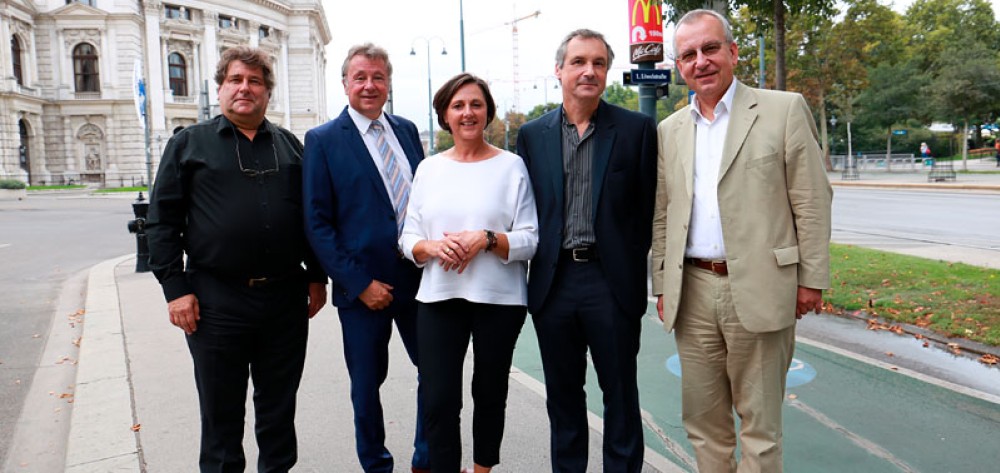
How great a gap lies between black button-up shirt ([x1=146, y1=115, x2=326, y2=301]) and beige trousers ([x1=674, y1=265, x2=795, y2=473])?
2.03 metres

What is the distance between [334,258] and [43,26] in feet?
194

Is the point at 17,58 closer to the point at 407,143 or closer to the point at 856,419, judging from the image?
the point at 407,143

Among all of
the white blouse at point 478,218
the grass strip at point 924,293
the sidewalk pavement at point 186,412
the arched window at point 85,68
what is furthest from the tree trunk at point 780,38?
the arched window at point 85,68

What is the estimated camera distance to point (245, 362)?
3631mm

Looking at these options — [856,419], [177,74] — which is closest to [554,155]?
[856,419]

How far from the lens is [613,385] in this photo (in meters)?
3.48

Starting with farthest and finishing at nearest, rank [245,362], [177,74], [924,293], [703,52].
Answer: [177,74], [924,293], [245,362], [703,52]

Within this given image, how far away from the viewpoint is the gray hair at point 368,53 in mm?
3756

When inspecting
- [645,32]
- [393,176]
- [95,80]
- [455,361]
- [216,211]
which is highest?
[95,80]

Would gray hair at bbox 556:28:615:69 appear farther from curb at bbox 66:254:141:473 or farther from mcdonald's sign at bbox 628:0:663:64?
mcdonald's sign at bbox 628:0:663:64

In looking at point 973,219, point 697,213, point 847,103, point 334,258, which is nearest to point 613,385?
point 697,213

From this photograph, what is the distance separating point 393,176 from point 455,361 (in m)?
1.07

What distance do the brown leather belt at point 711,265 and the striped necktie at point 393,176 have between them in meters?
1.48

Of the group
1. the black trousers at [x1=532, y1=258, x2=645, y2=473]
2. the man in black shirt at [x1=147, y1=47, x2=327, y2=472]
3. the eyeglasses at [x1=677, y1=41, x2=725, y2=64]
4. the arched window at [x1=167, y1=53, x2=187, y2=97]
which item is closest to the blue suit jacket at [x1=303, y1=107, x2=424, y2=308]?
the man in black shirt at [x1=147, y1=47, x2=327, y2=472]
